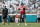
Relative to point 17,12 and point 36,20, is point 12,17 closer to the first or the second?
point 17,12

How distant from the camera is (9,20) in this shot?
49.2 ft

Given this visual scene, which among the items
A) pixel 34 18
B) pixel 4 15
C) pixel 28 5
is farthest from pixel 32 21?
pixel 4 15

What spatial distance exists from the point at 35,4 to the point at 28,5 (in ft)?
2.14

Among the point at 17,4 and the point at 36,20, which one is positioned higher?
the point at 17,4

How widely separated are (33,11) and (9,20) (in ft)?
7.54

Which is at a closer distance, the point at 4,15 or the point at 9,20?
the point at 4,15

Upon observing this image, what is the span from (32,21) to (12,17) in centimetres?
181

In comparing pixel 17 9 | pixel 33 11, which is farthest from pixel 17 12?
pixel 33 11

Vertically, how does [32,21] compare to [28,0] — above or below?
below

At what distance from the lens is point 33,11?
49.8ft

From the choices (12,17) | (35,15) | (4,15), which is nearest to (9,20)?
(12,17)

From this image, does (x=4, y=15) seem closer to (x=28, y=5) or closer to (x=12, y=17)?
(x=12, y=17)

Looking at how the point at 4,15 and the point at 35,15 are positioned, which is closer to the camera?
the point at 4,15

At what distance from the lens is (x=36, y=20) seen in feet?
49.0
